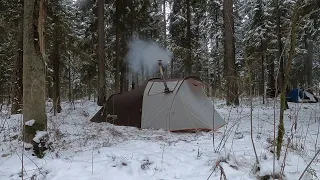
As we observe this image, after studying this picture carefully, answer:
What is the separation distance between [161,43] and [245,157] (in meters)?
17.1

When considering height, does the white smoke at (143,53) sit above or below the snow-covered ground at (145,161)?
above

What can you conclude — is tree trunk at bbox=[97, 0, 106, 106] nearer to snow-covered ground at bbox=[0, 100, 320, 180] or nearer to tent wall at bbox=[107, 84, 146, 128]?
tent wall at bbox=[107, 84, 146, 128]

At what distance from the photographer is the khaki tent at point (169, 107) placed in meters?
7.08

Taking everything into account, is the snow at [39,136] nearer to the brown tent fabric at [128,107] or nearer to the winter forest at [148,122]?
the winter forest at [148,122]

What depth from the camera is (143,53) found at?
20141mm

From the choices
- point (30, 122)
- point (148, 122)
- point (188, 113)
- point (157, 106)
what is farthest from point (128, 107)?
point (30, 122)

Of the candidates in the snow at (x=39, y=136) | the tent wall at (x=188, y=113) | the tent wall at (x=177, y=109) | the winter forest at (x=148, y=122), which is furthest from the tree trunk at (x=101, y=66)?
the snow at (x=39, y=136)

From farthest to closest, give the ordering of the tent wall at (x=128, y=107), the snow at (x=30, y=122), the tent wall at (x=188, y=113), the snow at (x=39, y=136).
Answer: the tent wall at (x=128, y=107)
the tent wall at (x=188, y=113)
the snow at (x=30, y=122)
the snow at (x=39, y=136)

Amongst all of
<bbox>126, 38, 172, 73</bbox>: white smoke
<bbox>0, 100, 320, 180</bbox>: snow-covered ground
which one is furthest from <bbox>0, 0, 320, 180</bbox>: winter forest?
<bbox>126, 38, 172, 73</bbox>: white smoke

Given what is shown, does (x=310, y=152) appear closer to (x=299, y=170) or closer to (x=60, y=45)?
(x=299, y=170)

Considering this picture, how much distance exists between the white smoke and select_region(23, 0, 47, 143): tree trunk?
13.8 metres

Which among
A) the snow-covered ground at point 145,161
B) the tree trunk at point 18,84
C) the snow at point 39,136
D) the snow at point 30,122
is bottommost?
the snow-covered ground at point 145,161

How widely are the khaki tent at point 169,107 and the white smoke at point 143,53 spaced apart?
10.7 metres

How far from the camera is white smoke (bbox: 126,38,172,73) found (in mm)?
18828
